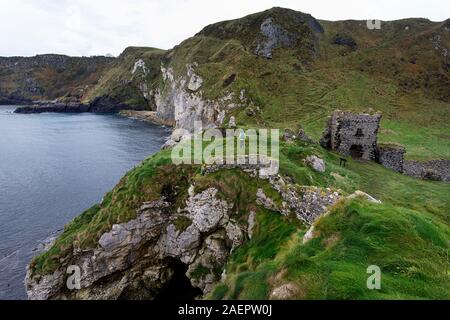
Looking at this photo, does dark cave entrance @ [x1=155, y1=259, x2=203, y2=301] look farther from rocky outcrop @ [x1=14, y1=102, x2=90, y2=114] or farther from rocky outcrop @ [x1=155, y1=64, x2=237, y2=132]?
rocky outcrop @ [x1=14, y1=102, x2=90, y2=114]

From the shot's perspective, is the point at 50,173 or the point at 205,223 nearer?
the point at 205,223

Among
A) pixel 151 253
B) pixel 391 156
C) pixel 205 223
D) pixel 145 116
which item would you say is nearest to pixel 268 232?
pixel 205 223

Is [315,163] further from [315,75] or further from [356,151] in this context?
[315,75]

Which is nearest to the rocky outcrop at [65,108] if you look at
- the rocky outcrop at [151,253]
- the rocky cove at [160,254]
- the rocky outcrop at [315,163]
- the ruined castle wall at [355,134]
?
the ruined castle wall at [355,134]

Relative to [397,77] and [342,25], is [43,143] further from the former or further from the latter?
[342,25]

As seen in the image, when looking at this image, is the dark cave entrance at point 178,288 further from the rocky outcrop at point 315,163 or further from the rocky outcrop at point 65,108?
the rocky outcrop at point 65,108

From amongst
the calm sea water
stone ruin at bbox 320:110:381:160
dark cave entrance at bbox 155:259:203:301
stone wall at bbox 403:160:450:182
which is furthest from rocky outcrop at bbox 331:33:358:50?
dark cave entrance at bbox 155:259:203:301
